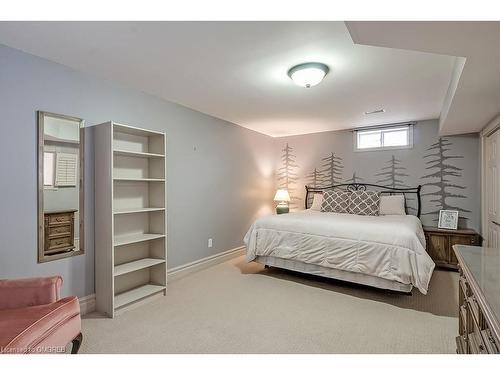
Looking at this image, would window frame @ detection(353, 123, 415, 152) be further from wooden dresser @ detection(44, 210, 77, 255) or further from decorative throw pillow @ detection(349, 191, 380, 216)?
wooden dresser @ detection(44, 210, 77, 255)

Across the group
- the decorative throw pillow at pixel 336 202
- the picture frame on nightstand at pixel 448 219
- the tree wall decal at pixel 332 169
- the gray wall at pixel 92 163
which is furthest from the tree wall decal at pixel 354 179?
the gray wall at pixel 92 163

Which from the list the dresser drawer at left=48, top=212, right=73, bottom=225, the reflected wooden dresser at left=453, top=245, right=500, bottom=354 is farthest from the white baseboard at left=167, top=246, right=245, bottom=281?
the reflected wooden dresser at left=453, top=245, right=500, bottom=354

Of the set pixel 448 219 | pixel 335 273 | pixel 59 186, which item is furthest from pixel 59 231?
pixel 448 219

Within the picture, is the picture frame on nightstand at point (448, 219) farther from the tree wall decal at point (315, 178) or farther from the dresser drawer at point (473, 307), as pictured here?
the dresser drawer at point (473, 307)

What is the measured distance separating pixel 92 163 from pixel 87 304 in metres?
1.32

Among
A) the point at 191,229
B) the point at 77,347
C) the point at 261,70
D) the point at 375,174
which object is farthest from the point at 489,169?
the point at 77,347

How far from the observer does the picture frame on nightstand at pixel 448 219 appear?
155 inches

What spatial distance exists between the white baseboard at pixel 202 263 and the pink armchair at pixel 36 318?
1.58 meters

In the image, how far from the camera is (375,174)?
4691 millimetres

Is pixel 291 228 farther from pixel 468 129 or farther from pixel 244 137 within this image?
pixel 468 129

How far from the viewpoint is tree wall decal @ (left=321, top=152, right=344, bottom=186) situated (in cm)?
499

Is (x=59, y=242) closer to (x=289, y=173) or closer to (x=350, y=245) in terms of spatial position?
(x=350, y=245)

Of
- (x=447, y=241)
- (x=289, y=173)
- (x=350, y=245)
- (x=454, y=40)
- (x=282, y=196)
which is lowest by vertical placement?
(x=447, y=241)

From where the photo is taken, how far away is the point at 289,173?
5492 millimetres
